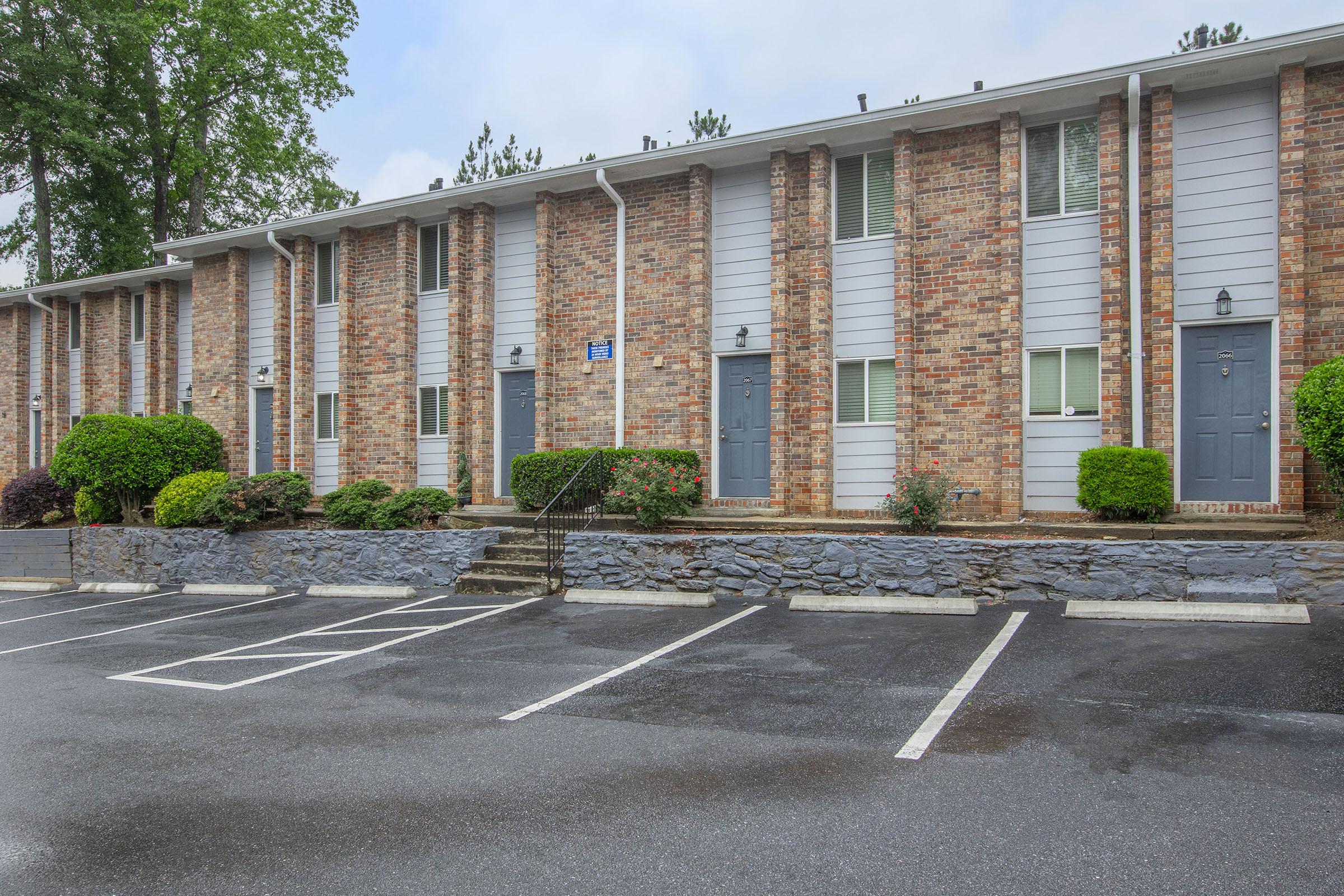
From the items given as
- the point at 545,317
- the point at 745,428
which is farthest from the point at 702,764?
the point at 545,317

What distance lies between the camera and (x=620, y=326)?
13.0m

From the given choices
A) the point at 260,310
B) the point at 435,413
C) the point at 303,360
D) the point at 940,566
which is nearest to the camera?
the point at 940,566

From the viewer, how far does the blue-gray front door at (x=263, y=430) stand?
16.4 meters

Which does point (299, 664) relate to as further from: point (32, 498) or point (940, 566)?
point (32, 498)

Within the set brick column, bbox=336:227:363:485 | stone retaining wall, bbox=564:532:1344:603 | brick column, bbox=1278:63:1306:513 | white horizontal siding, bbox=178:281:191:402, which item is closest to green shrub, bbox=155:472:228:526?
brick column, bbox=336:227:363:485

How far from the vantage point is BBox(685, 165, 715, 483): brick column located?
12195 millimetres

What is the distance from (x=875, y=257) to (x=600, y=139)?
19031mm

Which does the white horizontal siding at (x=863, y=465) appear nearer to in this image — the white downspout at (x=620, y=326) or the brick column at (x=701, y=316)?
the brick column at (x=701, y=316)

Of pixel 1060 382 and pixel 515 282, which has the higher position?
pixel 515 282

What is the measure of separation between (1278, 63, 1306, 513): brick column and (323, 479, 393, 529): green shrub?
11.6 metres

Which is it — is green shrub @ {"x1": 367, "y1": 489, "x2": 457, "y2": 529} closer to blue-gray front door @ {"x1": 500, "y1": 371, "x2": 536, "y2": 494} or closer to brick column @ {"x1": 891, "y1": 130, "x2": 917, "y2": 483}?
blue-gray front door @ {"x1": 500, "y1": 371, "x2": 536, "y2": 494}

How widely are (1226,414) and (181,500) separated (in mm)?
14891

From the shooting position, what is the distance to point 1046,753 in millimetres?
4477

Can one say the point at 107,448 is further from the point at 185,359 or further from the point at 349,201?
the point at 349,201
